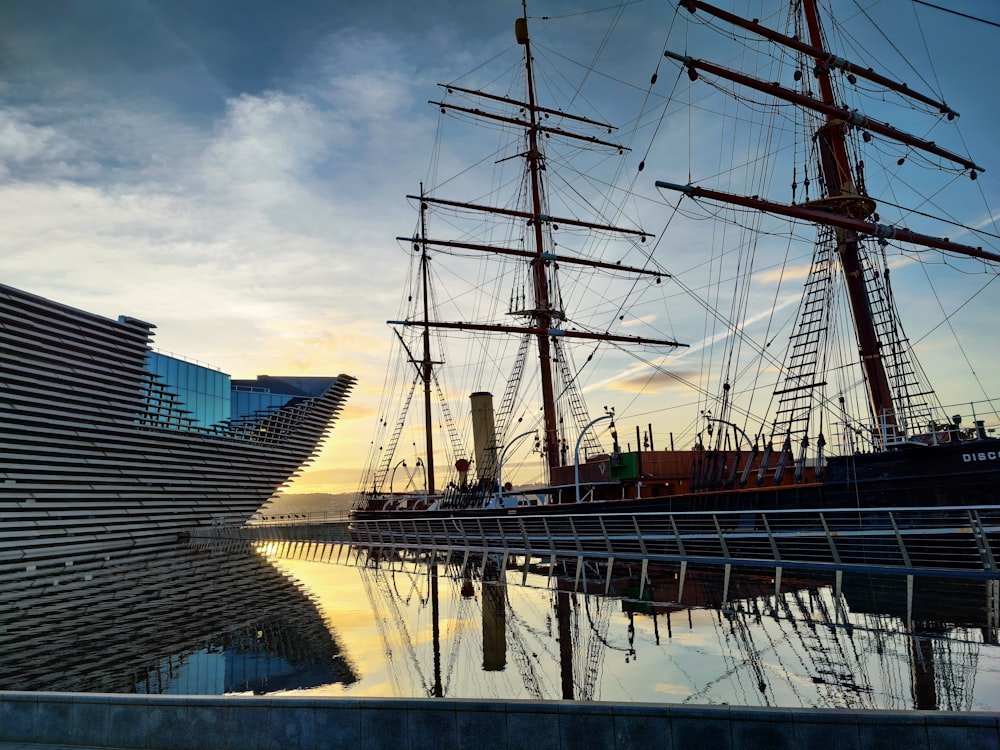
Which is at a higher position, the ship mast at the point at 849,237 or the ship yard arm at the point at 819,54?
the ship yard arm at the point at 819,54

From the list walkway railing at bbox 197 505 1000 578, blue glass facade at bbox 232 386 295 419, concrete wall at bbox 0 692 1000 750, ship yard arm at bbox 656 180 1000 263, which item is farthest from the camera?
blue glass facade at bbox 232 386 295 419

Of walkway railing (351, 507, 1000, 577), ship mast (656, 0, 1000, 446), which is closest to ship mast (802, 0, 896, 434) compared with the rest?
ship mast (656, 0, 1000, 446)

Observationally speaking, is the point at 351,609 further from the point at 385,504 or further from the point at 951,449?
the point at 385,504

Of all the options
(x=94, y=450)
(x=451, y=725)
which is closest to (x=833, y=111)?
(x=451, y=725)

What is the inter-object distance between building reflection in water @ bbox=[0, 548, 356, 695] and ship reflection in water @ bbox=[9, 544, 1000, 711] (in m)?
0.06

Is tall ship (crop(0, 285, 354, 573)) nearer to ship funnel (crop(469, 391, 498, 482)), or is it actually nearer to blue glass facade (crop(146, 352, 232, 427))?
blue glass facade (crop(146, 352, 232, 427))

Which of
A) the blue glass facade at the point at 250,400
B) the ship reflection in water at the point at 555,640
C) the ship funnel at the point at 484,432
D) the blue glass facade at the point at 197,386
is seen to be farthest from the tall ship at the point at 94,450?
the blue glass facade at the point at 250,400

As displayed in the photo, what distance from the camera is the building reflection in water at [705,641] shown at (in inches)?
285

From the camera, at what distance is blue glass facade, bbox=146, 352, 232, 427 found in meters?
55.8

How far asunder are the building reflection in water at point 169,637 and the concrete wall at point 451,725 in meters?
1.88

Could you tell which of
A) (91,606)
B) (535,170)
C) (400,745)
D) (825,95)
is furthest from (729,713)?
(535,170)

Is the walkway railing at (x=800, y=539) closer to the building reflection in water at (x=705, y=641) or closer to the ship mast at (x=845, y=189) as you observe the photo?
the building reflection in water at (x=705, y=641)

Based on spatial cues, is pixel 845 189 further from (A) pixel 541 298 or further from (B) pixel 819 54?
(A) pixel 541 298

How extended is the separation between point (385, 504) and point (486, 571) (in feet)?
113
